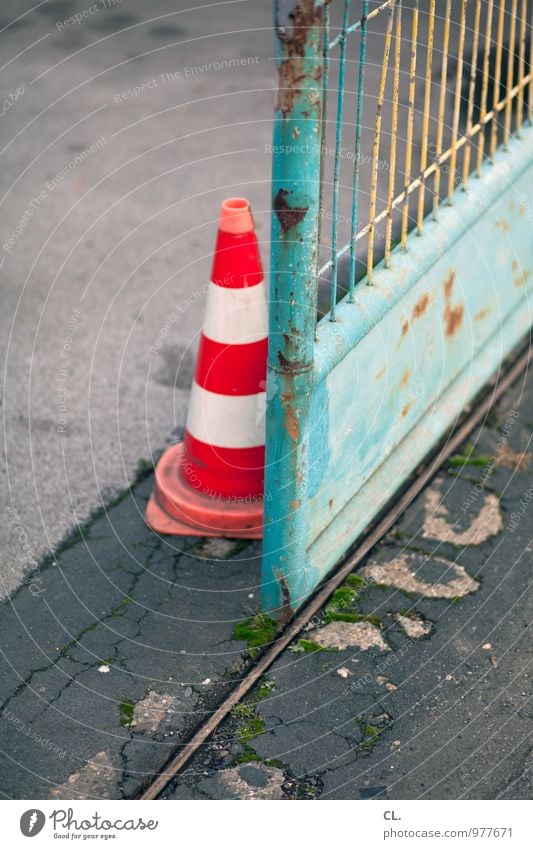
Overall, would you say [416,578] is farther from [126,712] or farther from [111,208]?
[111,208]

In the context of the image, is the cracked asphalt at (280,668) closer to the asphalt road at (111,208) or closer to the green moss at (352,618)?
the green moss at (352,618)

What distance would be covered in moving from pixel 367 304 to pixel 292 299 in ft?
1.55

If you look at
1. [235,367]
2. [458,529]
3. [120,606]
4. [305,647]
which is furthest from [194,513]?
[458,529]

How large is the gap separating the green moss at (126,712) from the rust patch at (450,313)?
178 cm

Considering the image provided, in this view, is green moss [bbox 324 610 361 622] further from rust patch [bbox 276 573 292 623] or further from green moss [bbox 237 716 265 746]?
green moss [bbox 237 716 265 746]

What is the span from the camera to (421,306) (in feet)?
11.6

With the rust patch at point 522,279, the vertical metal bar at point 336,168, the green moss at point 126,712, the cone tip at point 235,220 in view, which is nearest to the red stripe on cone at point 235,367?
the cone tip at point 235,220

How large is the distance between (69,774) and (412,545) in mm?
1459

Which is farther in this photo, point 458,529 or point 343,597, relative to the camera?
point 458,529

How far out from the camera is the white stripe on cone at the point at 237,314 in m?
3.42

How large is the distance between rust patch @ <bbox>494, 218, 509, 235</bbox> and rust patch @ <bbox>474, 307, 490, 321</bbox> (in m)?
0.32

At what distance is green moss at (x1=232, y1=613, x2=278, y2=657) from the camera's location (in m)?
3.26

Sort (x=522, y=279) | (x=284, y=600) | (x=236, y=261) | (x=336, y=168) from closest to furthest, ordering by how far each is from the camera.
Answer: (x=336, y=168)
(x=284, y=600)
(x=236, y=261)
(x=522, y=279)
